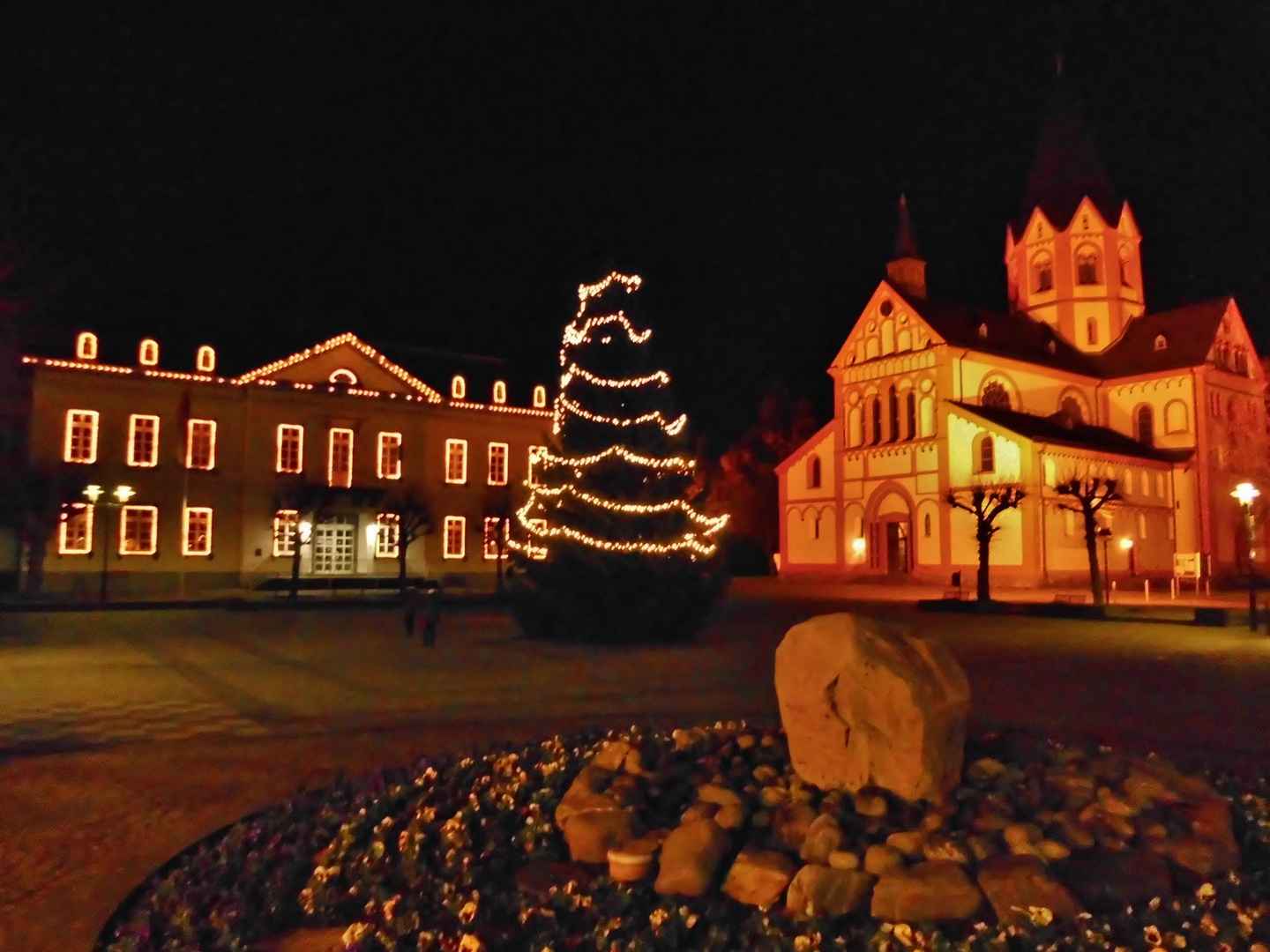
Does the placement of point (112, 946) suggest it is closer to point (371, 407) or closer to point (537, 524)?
point (537, 524)

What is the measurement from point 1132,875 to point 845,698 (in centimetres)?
178

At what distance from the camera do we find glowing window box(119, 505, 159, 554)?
41250mm

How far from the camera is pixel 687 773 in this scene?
706 cm

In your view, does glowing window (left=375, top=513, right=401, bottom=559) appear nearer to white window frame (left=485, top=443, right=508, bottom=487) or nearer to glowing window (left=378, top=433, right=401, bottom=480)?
glowing window (left=378, top=433, right=401, bottom=480)

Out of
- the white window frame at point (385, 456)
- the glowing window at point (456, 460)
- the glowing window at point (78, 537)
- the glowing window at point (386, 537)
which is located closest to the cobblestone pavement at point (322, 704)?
the glowing window at point (78, 537)

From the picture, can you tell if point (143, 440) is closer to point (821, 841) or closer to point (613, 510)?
point (613, 510)

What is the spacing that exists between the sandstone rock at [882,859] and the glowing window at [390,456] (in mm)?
43257

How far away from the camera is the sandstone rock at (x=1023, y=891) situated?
204 inches

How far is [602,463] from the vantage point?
21.4m

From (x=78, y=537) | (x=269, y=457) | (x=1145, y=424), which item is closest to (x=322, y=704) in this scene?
(x=78, y=537)

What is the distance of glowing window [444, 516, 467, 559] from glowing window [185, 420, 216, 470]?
34.9 feet

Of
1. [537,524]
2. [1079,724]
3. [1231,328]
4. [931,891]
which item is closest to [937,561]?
[1231,328]

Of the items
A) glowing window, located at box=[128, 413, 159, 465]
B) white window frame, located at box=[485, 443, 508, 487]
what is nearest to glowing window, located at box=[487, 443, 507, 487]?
white window frame, located at box=[485, 443, 508, 487]

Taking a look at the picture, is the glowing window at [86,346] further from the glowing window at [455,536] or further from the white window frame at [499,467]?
the white window frame at [499,467]
